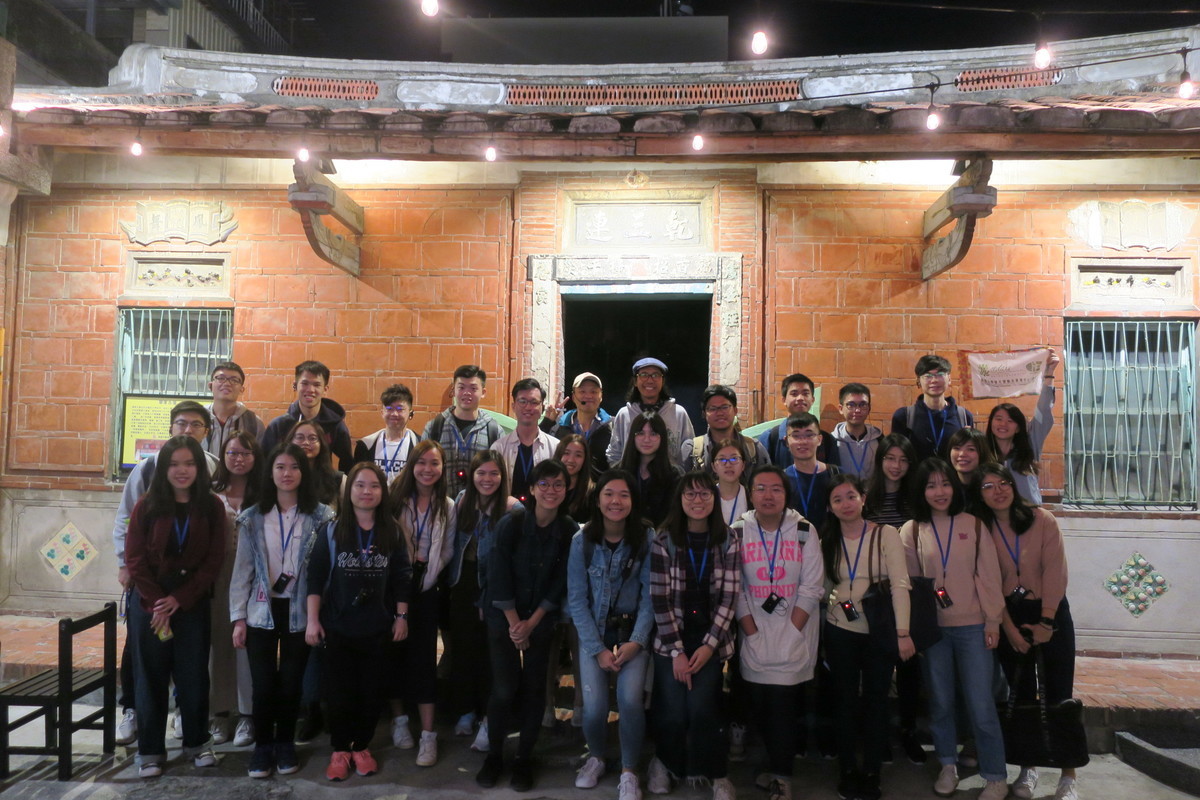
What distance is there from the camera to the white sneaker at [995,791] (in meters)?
4.21

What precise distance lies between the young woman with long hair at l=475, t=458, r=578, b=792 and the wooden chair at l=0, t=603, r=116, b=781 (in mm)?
2321

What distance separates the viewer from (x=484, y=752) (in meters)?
4.65

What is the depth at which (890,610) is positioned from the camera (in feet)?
13.7

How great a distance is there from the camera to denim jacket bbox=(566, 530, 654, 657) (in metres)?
4.25

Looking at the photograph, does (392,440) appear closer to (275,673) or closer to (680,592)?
(275,673)

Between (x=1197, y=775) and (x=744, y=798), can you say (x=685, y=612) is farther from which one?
(x=1197, y=775)

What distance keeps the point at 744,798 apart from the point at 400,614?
7.07 ft

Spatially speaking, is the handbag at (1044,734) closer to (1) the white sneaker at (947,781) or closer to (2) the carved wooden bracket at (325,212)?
(1) the white sneaker at (947,781)

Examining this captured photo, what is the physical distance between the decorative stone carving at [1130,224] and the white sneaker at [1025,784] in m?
4.67

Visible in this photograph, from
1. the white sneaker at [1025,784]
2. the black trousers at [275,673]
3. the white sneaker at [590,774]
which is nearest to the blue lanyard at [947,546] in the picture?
the white sneaker at [1025,784]

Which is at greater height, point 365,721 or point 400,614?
point 400,614

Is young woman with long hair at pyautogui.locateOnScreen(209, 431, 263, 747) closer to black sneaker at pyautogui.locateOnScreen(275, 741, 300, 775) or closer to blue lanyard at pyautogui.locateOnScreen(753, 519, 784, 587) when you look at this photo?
black sneaker at pyautogui.locateOnScreen(275, 741, 300, 775)

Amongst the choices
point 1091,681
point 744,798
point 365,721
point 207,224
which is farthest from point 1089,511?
point 207,224

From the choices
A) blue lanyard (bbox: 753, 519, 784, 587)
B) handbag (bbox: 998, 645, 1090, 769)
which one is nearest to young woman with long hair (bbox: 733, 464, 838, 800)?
blue lanyard (bbox: 753, 519, 784, 587)
